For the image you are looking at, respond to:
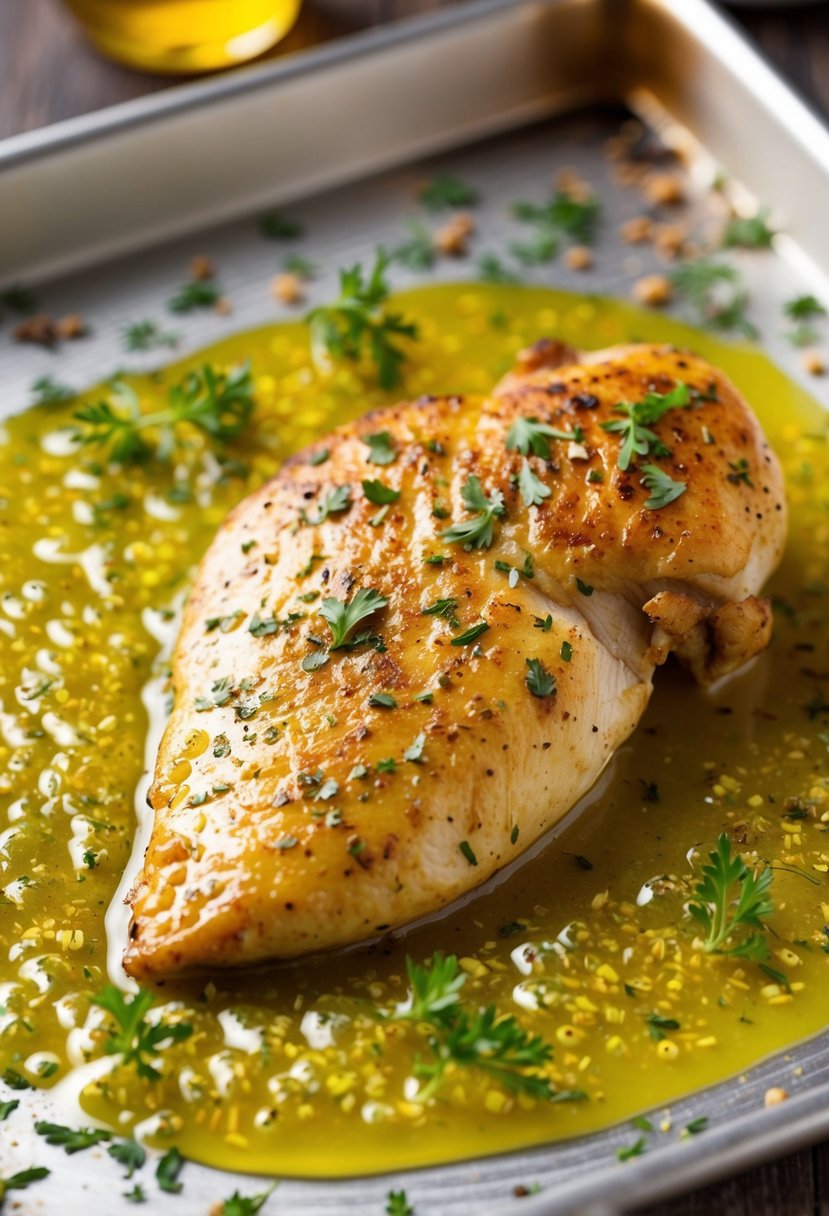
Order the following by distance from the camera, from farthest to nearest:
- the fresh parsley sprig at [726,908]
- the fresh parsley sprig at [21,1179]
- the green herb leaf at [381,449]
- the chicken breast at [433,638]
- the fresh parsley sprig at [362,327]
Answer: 1. the fresh parsley sprig at [362,327]
2. the green herb leaf at [381,449]
3. the fresh parsley sprig at [726,908]
4. the chicken breast at [433,638]
5. the fresh parsley sprig at [21,1179]

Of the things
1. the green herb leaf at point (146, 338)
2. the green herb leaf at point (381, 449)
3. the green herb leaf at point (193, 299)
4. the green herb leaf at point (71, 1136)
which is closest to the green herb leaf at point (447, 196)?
the green herb leaf at point (193, 299)

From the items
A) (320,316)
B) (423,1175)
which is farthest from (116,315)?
(423,1175)

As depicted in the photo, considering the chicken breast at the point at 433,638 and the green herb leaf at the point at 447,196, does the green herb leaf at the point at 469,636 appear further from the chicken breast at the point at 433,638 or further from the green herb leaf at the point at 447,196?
the green herb leaf at the point at 447,196

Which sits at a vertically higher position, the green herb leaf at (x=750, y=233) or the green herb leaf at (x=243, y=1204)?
the green herb leaf at (x=750, y=233)

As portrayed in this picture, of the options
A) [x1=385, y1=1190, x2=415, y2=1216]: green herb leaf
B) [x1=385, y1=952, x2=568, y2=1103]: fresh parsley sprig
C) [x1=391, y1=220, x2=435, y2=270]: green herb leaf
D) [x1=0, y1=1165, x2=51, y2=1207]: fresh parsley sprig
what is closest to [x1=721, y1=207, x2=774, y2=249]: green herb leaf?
[x1=391, y1=220, x2=435, y2=270]: green herb leaf

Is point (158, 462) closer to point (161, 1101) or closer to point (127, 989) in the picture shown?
point (127, 989)

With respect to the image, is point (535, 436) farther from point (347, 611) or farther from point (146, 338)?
point (146, 338)
